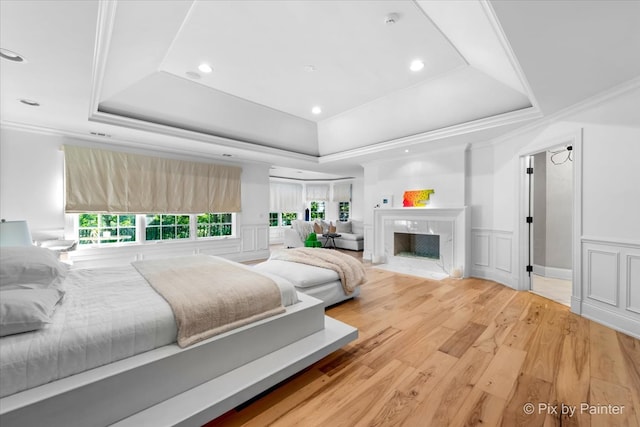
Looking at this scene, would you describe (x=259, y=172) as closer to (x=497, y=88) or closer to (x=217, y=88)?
(x=217, y=88)

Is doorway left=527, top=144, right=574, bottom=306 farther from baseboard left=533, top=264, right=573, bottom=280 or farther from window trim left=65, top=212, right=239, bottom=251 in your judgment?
window trim left=65, top=212, right=239, bottom=251

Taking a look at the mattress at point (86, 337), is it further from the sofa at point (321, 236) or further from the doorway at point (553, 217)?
the sofa at point (321, 236)

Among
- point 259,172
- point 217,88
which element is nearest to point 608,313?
point 217,88

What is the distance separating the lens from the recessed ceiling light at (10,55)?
1875mm

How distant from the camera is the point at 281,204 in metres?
9.16

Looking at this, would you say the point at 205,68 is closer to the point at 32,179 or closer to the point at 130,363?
the point at 130,363

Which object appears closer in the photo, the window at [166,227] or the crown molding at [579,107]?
the crown molding at [579,107]

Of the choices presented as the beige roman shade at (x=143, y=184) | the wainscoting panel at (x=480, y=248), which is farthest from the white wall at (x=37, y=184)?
the wainscoting panel at (x=480, y=248)

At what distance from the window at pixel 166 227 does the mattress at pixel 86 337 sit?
3.44m

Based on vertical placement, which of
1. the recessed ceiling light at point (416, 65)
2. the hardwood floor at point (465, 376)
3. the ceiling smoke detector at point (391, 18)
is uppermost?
the recessed ceiling light at point (416, 65)

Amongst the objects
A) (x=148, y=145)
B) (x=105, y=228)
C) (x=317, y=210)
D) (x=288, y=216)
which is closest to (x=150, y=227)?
(x=105, y=228)

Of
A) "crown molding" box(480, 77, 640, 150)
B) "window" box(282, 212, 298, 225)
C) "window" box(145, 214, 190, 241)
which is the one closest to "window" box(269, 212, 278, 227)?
"window" box(282, 212, 298, 225)

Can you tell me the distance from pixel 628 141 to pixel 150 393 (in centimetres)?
439

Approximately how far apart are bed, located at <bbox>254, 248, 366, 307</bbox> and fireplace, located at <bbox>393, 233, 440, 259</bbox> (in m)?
2.48
